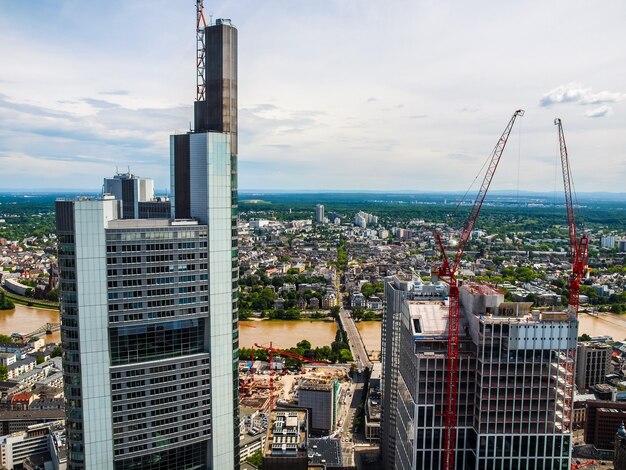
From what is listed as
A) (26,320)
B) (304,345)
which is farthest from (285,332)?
(26,320)

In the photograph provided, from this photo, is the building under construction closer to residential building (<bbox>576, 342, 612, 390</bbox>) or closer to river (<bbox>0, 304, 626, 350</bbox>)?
residential building (<bbox>576, 342, 612, 390</bbox>)

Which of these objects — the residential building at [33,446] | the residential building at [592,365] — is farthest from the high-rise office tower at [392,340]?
the residential building at [592,365]

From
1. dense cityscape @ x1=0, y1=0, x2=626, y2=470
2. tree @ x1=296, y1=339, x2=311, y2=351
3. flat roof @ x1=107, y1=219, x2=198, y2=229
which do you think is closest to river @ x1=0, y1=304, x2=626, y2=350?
tree @ x1=296, y1=339, x2=311, y2=351

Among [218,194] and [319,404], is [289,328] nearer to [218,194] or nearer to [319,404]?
[319,404]

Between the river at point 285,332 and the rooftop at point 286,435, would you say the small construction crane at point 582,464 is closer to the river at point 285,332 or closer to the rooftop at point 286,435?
the rooftop at point 286,435

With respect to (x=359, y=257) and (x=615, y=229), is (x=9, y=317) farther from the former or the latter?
(x=615, y=229)
